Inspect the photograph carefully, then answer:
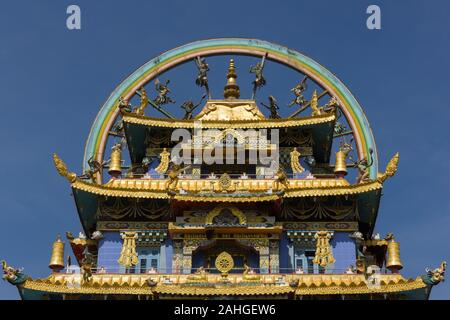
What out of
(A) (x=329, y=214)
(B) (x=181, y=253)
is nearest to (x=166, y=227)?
(B) (x=181, y=253)

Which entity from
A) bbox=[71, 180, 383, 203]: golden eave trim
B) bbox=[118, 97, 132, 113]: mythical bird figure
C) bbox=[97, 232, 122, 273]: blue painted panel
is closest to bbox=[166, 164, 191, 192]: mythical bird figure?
bbox=[71, 180, 383, 203]: golden eave trim

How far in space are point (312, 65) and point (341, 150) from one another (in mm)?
7213

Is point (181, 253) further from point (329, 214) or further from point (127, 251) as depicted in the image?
point (329, 214)

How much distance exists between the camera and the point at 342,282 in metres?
29.0

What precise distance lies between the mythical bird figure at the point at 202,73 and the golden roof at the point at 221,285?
42.2 feet

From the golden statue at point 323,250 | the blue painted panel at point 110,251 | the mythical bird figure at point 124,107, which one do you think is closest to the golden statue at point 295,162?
the golden statue at point 323,250

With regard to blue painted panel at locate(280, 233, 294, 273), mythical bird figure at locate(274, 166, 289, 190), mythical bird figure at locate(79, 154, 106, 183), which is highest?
mythical bird figure at locate(79, 154, 106, 183)

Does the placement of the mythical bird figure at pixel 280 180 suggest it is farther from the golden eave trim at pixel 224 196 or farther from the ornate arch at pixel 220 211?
the ornate arch at pixel 220 211

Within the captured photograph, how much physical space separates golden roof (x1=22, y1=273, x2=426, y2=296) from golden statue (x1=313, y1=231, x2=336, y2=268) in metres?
1.62

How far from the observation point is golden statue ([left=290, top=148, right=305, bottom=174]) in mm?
35031

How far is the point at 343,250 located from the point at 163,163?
8630 mm

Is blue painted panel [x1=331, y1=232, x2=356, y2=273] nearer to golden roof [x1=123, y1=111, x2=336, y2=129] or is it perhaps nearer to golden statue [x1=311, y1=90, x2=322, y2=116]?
golden roof [x1=123, y1=111, x2=336, y2=129]

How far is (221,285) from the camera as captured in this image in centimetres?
2825

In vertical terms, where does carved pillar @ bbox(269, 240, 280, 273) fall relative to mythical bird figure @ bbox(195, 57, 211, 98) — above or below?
below
